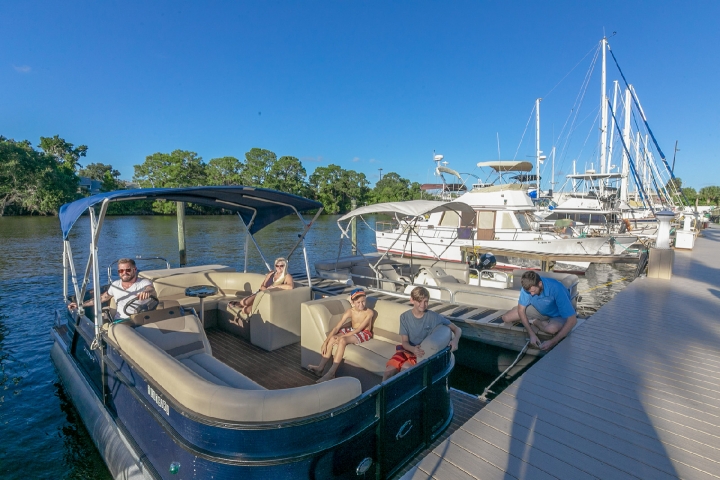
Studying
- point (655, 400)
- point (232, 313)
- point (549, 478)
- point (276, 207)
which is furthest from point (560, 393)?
point (276, 207)

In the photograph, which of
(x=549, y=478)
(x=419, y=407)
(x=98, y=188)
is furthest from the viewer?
(x=98, y=188)

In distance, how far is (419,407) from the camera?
332 cm

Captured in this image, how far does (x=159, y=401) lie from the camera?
286 centimetres

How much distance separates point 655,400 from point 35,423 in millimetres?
7744

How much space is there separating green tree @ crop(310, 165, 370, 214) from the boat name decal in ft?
224

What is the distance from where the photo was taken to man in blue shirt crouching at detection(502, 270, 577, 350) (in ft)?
17.3

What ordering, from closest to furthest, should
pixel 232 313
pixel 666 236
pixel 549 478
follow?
pixel 549 478
pixel 232 313
pixel 666 236

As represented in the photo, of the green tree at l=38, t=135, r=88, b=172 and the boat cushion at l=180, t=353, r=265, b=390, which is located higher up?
the green tree at l=38, t=135, r=88, b=172

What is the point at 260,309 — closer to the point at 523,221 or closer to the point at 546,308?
the point at 546,308

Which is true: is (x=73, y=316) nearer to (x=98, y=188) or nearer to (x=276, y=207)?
(x=276, y=207)

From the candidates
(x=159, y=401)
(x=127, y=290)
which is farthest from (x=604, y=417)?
(x=127, y=290)

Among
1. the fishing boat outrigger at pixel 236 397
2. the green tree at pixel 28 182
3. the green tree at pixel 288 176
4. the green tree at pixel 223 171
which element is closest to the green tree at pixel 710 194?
the green tree at pixel 288 176

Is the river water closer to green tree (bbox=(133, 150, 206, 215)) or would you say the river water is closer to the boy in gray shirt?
the boy in gray shirt

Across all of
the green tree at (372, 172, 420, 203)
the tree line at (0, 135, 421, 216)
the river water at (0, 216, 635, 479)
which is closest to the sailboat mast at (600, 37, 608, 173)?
the river water at (0, 216, 635, 479)
